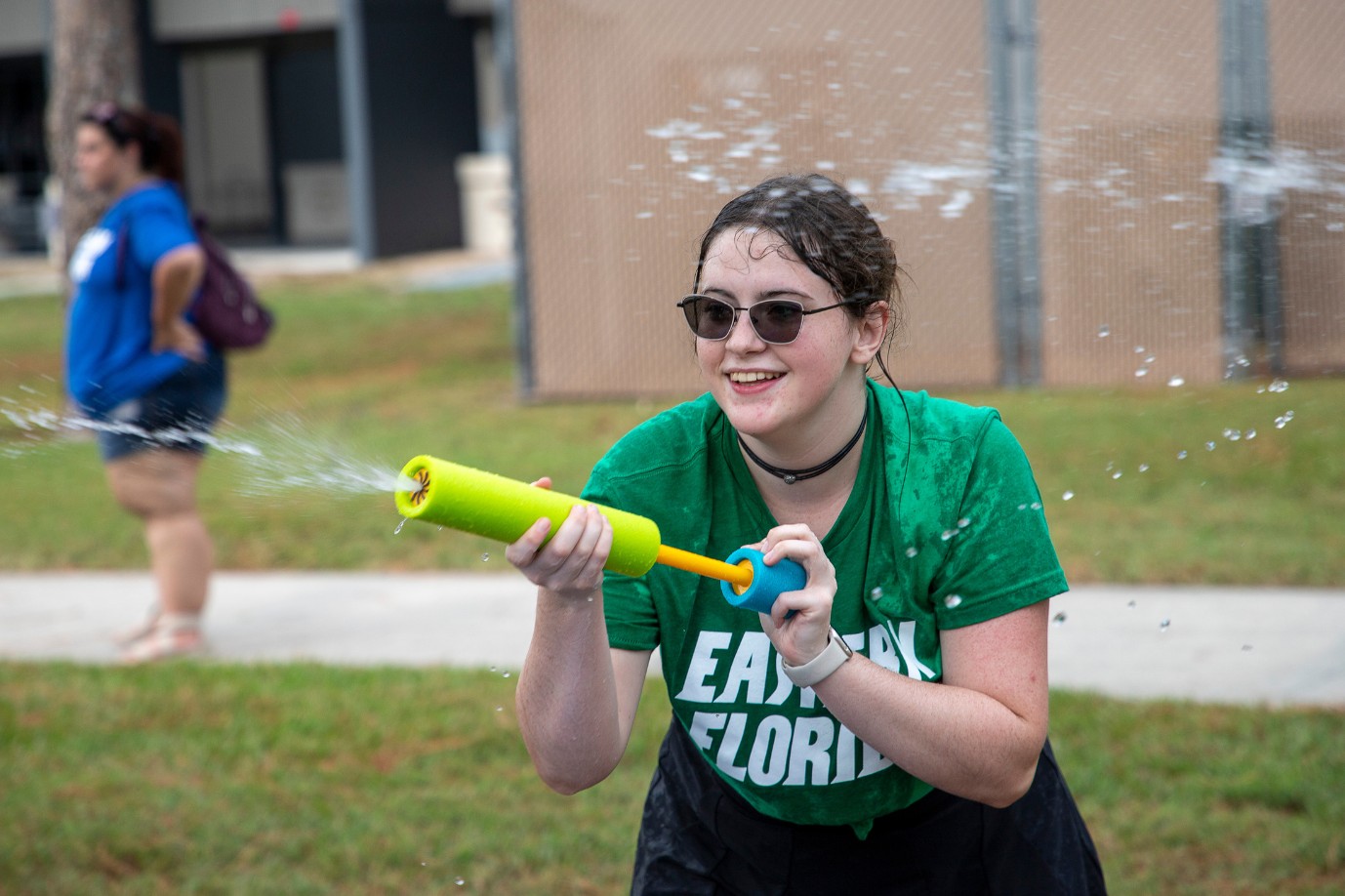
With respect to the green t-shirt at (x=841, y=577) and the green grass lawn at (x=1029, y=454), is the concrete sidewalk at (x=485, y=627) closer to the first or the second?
the green grass lawn at (x=1029, y=454)

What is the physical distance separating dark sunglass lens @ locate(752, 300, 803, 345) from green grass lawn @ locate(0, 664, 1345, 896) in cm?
209

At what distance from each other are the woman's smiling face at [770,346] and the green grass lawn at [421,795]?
6.62 feet

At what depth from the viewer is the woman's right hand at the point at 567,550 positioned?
1.76 metres

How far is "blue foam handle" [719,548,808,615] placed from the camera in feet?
6.07

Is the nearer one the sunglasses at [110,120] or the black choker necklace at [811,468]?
the black choker necklace at [811,468]

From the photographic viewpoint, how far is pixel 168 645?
222 inches

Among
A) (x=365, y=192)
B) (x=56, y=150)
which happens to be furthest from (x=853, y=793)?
(x=365, y=192)

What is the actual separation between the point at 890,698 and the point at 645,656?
1.48 ft

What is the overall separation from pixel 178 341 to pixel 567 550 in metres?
4.12

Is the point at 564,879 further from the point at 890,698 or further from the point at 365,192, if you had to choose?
the point at 365,192

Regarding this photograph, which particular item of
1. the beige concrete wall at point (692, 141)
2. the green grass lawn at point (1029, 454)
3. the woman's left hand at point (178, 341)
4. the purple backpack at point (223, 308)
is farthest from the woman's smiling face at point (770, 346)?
the beige concrete wall at point (692, 141)

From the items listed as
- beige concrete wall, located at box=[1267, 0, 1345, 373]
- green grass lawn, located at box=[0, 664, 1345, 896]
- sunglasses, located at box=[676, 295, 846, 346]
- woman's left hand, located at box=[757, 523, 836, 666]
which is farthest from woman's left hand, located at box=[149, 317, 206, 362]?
beige concrete wall, located at box=[1267, 0, 1345, 373]

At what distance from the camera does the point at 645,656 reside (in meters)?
2.26

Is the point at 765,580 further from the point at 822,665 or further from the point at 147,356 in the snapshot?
the point at 147,356
